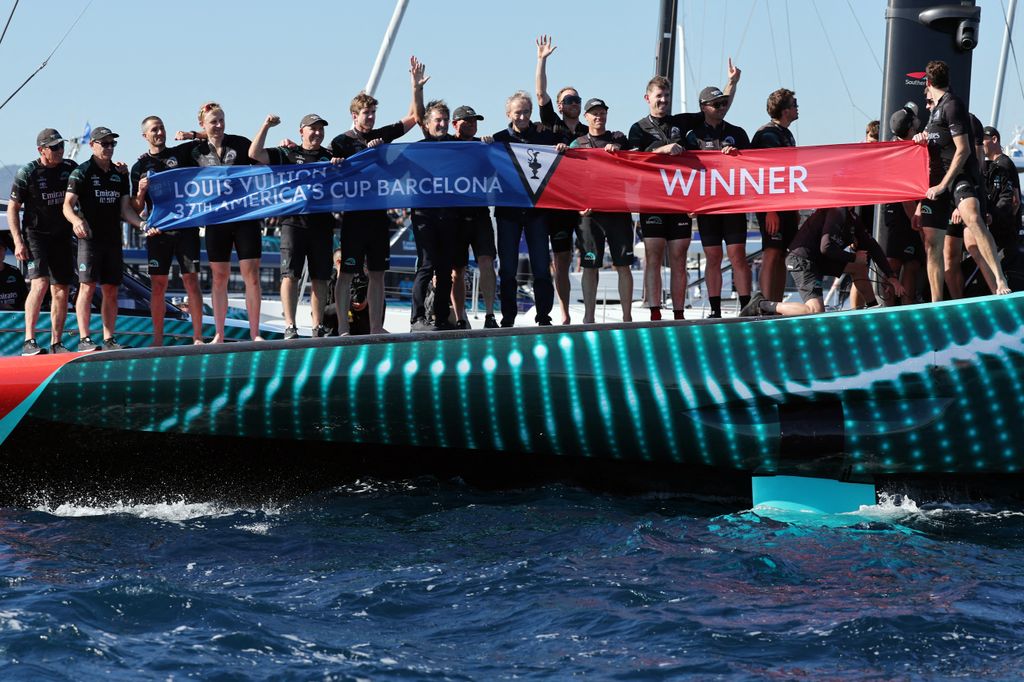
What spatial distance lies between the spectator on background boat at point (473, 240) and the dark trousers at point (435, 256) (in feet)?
0.42

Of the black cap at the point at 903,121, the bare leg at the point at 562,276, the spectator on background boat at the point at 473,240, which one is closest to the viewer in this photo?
the black cap at the point at 903,121

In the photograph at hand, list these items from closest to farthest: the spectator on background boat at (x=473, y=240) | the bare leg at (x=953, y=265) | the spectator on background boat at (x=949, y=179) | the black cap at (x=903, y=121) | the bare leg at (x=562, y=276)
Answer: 1. the spectator on background boat at (x=949, y=179)
2. the bare leg at (x=953, y=265)
3. the black cap at (x=903, y=121)
4. the spectator on background boat at (x=473, y=240)
5. the bare leg at (x=562, y=276)

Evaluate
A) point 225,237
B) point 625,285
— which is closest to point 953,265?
point 625,285

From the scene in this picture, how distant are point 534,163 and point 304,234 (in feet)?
5.53

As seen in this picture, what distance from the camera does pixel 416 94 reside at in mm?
9078

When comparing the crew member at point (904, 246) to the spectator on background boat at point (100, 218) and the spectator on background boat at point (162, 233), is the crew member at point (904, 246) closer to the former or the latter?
the spectator on background boat at point (162, 233)

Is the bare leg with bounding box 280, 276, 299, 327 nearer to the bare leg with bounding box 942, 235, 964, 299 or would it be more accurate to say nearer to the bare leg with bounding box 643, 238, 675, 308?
the bare leg with bounding box 643, 238, 675, 308

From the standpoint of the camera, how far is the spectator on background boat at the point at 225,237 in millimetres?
8727

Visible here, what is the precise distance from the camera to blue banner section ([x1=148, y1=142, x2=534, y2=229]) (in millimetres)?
8633

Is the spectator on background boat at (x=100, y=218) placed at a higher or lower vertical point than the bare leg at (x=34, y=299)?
higher

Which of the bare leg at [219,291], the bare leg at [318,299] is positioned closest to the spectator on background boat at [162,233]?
the bare leg at [219,291]

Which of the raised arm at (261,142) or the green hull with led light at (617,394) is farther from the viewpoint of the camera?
the raised arm at (261,142)

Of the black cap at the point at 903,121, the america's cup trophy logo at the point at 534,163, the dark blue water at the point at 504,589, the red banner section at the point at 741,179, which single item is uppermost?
the black cap at the point at 903,121

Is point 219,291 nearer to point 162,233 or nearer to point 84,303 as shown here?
point 162,233
